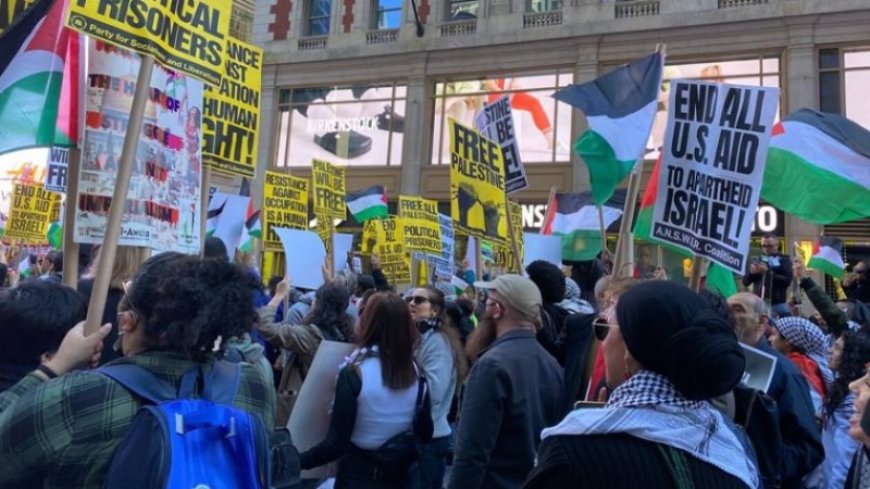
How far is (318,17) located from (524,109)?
9.08 m

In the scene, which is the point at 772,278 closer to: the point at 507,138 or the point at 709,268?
the point at 709,268

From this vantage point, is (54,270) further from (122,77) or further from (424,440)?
(424,440)

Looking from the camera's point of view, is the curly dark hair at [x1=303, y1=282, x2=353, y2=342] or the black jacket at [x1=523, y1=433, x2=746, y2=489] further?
the curly dark hair at [x1=303, y1=282, x2=353, y2=342]

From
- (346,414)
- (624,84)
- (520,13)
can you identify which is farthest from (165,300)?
(520,13)

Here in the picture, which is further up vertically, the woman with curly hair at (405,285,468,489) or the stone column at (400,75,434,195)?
the stone column at (400,75,434,195)

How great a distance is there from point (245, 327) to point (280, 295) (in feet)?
12.7

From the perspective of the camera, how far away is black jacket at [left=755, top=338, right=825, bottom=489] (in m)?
3.46

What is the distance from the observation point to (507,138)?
30.4ft

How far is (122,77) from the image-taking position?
406 centimetres

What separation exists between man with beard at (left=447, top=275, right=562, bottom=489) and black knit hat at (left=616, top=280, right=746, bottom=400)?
1674mm

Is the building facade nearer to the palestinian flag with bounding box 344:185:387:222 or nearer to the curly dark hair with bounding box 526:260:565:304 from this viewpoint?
the palestinian flag with bounding box 344:185:387:222

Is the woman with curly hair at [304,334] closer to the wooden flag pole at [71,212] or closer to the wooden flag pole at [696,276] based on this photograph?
the wooden flag pole at [71,212]

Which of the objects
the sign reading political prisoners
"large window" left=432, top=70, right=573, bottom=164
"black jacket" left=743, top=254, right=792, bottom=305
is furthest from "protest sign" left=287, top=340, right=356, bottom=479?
"large window" left=432, top=70, right=573, bottom=164

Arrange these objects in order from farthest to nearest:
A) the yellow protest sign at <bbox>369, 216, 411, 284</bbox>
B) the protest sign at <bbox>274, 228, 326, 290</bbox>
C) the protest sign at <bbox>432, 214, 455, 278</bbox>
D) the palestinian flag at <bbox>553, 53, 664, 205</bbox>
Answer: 1. the yellow protest sign at <bbox>369, 216, 411, 284</bbox>
2. the protest sign at <bbox>432, 214, 455, 278</bbox>
3. the protest sign at <bbox>274, 228, 326, 290</bbox>
4. the palestinian flag at <bbox>553, 53, 664, 205</bbox>
